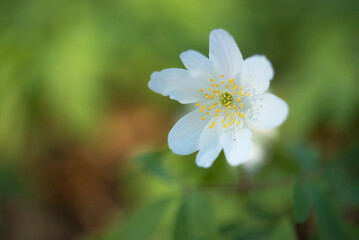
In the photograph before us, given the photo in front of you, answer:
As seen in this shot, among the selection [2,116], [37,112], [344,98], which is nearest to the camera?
[344,98]

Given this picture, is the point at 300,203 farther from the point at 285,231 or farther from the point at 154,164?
the point at 154,164

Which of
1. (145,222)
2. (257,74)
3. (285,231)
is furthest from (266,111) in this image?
(145,222)

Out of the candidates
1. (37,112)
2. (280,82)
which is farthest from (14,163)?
(280,82)

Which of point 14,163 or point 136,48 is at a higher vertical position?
point 136,48

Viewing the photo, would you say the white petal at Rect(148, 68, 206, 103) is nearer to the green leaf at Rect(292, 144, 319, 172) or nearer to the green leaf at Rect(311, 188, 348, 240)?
the green leaf at Rect(311, 188, 348, 240)

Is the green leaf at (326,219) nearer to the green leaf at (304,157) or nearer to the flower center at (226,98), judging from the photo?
the green leaf at (304,157)

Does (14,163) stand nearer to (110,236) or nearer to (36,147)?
(36,147)

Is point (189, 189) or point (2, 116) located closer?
point (189, 189)

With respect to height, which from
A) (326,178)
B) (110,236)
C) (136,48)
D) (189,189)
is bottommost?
(110,236)
